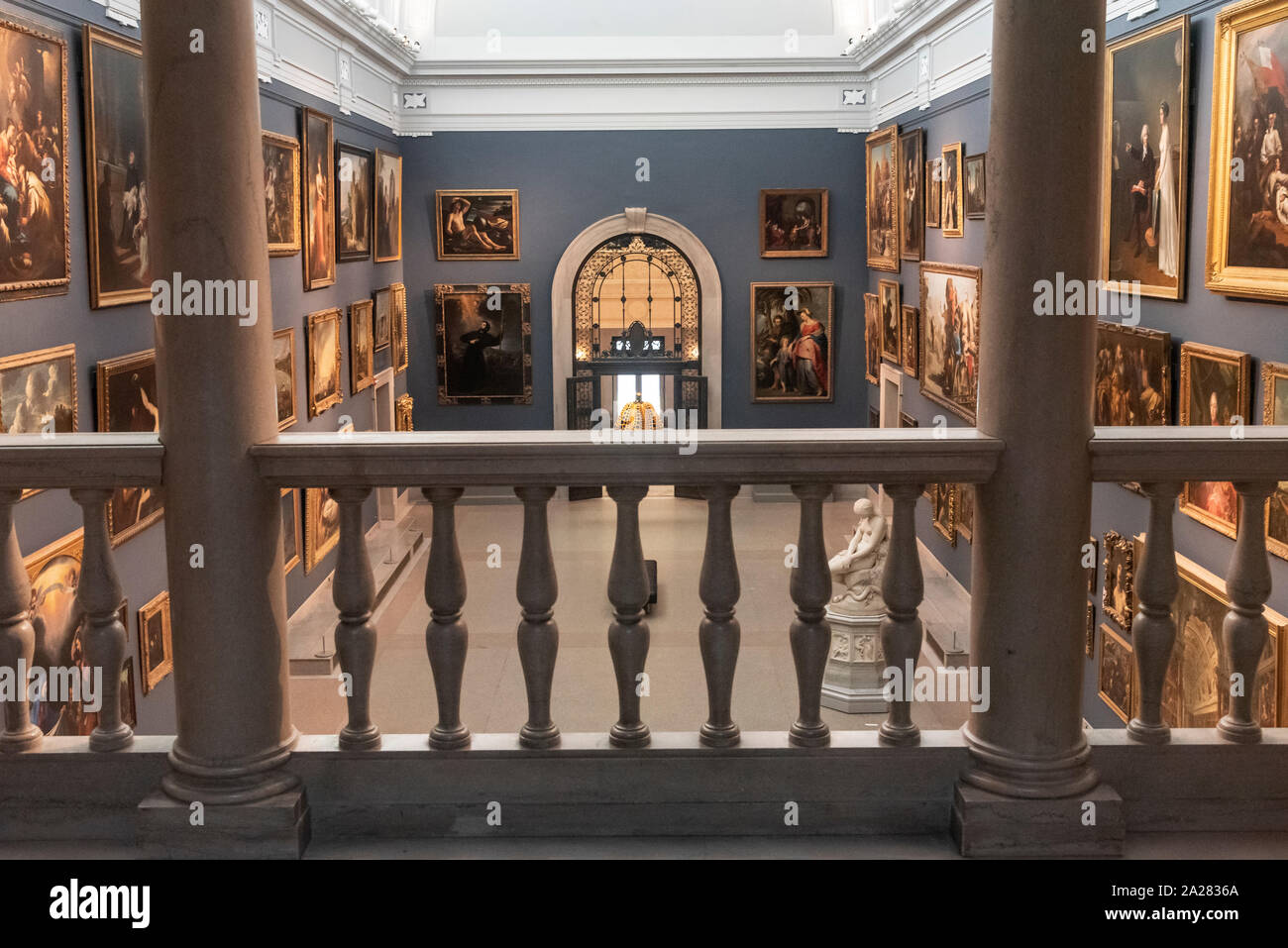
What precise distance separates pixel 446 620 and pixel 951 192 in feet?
44.6

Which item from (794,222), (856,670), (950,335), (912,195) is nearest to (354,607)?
(856,670)

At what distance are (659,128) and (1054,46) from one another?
2032 cm

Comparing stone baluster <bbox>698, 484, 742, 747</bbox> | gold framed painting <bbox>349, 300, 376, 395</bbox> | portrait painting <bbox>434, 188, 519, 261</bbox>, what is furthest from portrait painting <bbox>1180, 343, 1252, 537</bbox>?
portrait painting <bbox>434, 188, 519, 261</bbox>

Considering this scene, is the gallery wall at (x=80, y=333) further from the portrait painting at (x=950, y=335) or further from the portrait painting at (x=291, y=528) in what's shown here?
the portrait painting at (x=950, y=335)

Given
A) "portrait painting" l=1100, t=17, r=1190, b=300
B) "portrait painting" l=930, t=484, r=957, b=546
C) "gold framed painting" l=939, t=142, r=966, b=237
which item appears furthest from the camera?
"portrait painting" l=930, t=484, r=957, b=546

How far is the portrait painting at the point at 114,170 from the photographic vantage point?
914 centimetres

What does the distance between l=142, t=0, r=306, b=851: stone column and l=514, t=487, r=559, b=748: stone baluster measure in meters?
0.78

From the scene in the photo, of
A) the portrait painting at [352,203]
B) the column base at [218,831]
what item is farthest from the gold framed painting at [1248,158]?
the portrait painting at [352,203]

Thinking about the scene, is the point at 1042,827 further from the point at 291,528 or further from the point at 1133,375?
the point at 291,528

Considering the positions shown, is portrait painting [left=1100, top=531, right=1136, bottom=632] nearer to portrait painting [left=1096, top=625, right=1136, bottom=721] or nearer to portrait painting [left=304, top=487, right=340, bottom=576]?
portrait painting [left=1096, top=625, right=1136, bottom=721]

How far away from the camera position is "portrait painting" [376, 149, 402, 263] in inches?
798

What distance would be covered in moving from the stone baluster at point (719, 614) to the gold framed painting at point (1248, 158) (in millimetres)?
5624

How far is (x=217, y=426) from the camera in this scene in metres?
3.76
